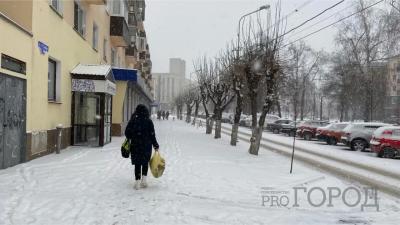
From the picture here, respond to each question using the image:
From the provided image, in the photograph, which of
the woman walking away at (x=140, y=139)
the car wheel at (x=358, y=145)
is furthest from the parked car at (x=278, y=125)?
the woman walking away at (x=140, y=139)

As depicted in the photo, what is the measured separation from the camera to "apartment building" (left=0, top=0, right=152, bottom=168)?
40.1ft

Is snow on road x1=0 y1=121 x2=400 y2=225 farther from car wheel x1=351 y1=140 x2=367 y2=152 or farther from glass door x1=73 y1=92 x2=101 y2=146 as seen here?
car wheel x1=351 y1=140 x2=367 y2=152

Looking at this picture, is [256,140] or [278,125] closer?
[256,140]

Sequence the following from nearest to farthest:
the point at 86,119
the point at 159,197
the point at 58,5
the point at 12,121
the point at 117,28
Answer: the point at 159,197 → the point at 12,121 → the point at 58,5 → the point at 86,119 → the point at 117,28

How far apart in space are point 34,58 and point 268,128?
3976cm

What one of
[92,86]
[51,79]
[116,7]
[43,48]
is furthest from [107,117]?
[116,7]

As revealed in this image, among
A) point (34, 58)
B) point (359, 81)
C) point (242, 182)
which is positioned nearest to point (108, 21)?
point (34, 58)

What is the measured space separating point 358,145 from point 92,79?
51.7 feet

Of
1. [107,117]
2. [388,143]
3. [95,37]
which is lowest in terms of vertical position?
[388,143]

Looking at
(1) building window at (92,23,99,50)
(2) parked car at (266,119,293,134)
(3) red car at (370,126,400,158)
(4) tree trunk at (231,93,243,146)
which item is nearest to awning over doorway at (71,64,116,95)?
(1) building window at (92,23,99,50)

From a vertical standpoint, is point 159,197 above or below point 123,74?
below

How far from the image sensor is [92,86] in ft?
61.6

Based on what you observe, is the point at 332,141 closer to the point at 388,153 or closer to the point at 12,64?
the point at 388,153

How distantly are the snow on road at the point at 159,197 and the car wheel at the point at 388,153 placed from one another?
10.2m
